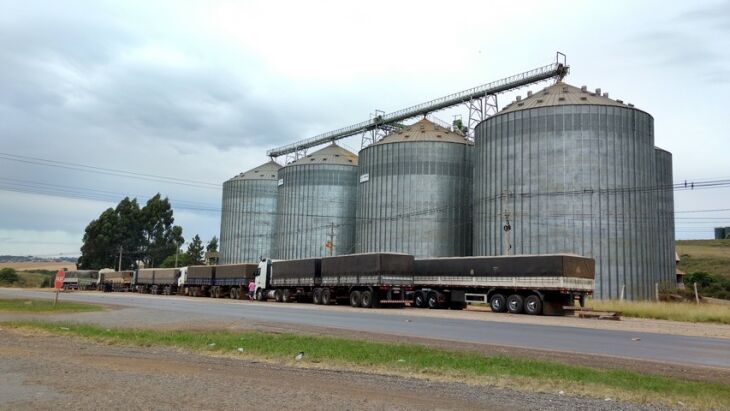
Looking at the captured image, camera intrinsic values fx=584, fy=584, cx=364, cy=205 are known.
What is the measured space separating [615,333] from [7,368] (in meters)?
18.4

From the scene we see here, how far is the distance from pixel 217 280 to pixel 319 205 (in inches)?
848

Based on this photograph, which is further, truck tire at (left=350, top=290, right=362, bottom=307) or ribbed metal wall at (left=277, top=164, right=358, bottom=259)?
ribbed metal wall at (left=277, top=164, right=358, bottom=259)

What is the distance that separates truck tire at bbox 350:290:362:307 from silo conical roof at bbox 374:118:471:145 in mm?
28333

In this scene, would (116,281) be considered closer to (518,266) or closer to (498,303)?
(498,303)

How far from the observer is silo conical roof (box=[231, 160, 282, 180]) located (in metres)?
94.4

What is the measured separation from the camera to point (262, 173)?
313 feet

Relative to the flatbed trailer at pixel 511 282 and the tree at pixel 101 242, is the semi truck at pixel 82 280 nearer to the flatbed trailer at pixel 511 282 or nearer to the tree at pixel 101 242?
the tree at pixel 101 242

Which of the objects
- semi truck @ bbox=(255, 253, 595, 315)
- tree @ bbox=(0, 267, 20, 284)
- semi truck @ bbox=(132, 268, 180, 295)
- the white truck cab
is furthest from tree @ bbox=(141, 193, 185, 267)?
semi truck @ bbox=(255, 253, 595, 315)

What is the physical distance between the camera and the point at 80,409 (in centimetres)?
709

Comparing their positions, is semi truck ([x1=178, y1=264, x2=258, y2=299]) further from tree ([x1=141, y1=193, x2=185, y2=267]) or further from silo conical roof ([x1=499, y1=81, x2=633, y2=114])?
tree ([x1=141, y1=193, x2=185, y2=267])

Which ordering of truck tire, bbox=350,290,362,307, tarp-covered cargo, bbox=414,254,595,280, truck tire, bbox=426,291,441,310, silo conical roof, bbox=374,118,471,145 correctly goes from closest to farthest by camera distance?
1. tarp-covered cargo, bbox=414,254,595,280
2. truck tire, bbox=426,291,441,310
3. truck tire, bbox=350,290,362,307
4. silo conical roof, bbox=374,118,471,145

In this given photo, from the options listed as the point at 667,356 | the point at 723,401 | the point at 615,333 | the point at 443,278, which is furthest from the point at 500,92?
the point at 723,401

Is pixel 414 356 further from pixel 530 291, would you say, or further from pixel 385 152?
pixel 385 152

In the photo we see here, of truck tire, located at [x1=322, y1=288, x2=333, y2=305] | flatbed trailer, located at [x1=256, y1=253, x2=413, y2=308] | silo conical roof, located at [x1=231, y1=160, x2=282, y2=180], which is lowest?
truck tire, located at [x1=322, y1=288, x2=333, y2=305]
